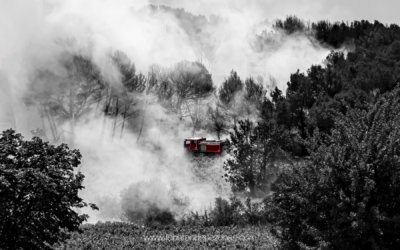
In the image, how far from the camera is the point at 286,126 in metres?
48.1

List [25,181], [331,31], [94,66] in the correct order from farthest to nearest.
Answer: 1. [331,31]
2. [94,66]
3. [25,181]

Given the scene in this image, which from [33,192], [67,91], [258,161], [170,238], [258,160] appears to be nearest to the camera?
[33,192]

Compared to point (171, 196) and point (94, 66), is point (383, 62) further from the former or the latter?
point (94, 66)

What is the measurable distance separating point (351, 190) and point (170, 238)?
19.4 meters

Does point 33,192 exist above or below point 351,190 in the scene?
above

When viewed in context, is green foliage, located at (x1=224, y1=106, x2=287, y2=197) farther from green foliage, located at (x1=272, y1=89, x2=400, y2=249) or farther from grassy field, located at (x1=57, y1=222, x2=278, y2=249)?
green foliage, located at (x1=272, y1=89, x2=400, y2=249)

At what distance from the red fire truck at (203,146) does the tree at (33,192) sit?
119 ft

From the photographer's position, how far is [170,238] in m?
30.6

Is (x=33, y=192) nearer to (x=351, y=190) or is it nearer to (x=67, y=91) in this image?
(x=351, y=190)

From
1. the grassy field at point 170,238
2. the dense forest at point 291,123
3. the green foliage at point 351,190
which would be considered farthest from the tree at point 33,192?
the grassy field at point 170,238

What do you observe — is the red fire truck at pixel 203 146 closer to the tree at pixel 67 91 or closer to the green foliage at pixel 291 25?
the tree at pixel 67 91

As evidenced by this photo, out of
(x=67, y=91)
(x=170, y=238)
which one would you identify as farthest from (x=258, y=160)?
(x=67, y=91)

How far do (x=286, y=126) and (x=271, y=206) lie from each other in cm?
3385

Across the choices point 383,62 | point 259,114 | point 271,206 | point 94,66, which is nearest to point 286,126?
point 259,114
